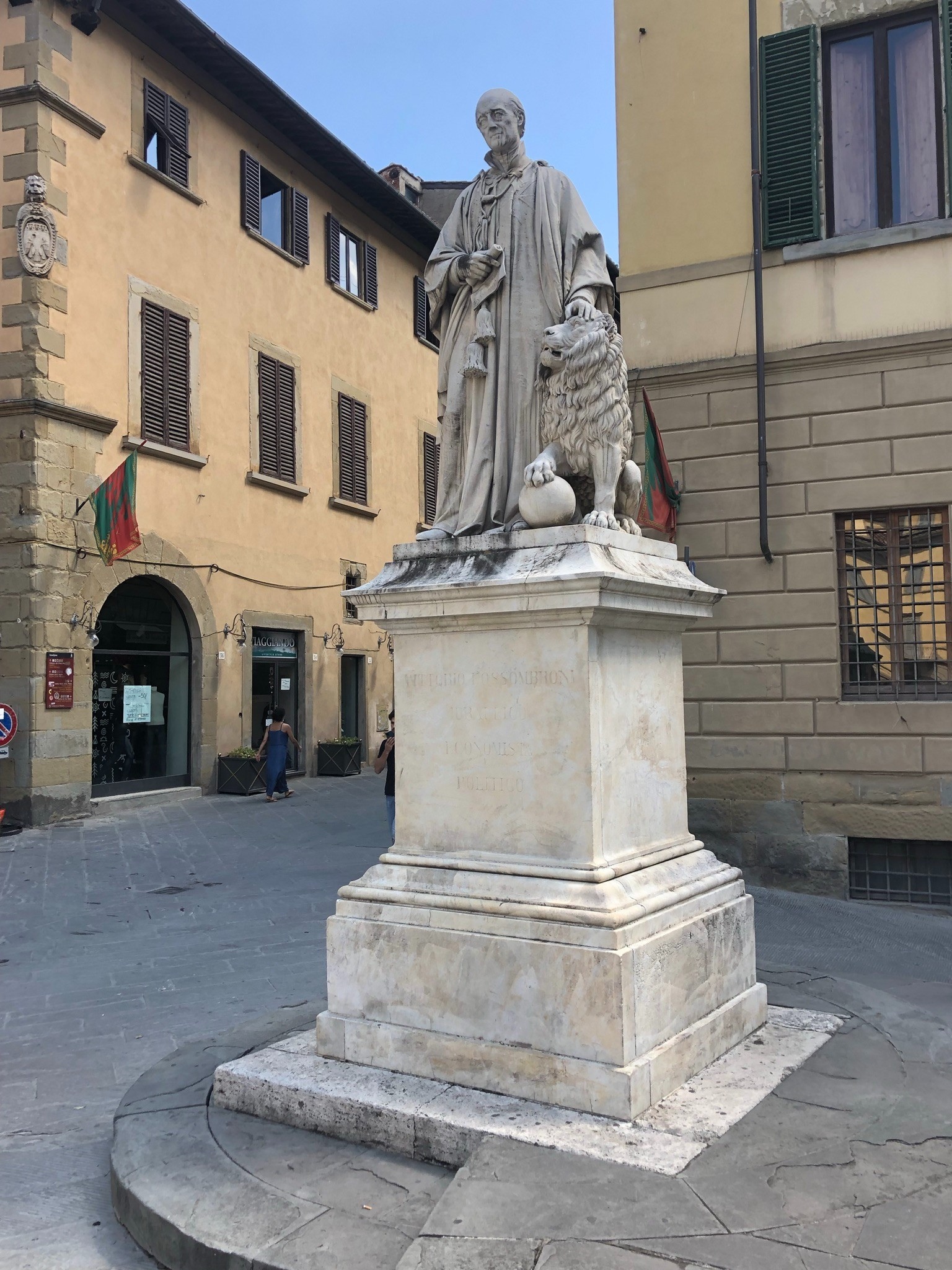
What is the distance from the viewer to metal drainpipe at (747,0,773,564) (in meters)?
8.41

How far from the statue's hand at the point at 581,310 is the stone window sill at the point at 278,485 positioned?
44.0 ft

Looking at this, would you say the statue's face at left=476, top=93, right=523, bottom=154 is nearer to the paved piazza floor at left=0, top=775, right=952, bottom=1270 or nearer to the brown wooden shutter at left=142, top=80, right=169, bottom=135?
the paved piazza floor at left=0, top=775, right=952, bottom=1270

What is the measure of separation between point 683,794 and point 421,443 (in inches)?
775

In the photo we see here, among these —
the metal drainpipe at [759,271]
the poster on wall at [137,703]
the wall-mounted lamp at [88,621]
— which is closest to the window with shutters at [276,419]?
the poster on wall at [137,703]

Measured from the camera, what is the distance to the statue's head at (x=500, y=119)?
429 cm

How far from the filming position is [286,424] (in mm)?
18047

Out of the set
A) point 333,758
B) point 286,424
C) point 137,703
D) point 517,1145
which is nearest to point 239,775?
point 137,703

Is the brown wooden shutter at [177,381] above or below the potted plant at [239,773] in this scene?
above

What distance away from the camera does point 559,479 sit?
3869mm

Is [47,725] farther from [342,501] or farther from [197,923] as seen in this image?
[342,501]

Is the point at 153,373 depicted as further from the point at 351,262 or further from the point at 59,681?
the point at 351,262

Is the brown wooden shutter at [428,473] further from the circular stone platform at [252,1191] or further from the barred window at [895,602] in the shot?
the circular stone platform at [252,1191]

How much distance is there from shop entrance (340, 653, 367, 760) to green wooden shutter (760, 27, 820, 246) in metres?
13.2

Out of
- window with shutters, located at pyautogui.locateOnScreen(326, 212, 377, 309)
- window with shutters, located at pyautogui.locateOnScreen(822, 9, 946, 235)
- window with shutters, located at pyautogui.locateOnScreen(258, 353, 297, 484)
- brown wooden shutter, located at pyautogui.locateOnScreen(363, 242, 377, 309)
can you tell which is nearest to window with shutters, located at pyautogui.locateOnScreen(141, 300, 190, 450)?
window with shutters, located at pyautogui.locateOnScreen(258, 353, 297, 484)
